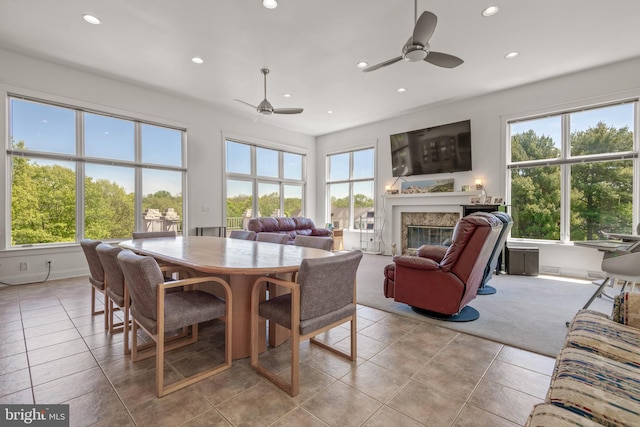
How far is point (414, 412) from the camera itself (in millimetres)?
1545

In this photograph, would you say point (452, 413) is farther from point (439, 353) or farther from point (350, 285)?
point (350, 285)

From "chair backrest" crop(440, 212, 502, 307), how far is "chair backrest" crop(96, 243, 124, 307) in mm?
2754

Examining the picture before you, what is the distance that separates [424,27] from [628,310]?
2551 millimetres

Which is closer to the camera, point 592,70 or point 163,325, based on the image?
point 163,325

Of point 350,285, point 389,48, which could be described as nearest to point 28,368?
point 350,285

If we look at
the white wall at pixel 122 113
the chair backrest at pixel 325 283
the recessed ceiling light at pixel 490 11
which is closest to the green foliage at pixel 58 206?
the white wall at pixel 122 113

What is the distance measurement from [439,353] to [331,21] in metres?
3.64

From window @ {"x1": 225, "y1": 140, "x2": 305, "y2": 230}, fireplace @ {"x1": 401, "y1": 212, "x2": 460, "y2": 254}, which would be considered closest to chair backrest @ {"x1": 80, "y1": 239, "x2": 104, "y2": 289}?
window @ {"x1": 225, "y1": 140, "x2": 305, "y2": 230}

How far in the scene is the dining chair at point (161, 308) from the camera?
166cm

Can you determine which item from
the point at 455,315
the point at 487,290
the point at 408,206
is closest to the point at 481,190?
the point at 408,206

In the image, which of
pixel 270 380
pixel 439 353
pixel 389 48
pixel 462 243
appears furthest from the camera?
pixel 389 48

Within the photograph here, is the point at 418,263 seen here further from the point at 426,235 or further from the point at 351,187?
the point at 351,187

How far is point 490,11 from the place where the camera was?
3.12 m

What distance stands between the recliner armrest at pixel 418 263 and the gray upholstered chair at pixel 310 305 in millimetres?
1075
